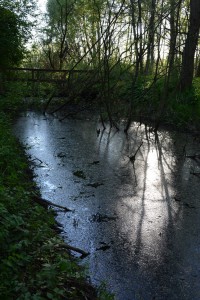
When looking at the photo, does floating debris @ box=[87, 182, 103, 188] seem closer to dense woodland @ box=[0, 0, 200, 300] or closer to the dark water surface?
the dark water surface

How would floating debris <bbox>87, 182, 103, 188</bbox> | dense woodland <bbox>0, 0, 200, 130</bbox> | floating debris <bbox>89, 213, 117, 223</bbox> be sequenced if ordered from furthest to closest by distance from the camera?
dense woodland <bbox>0, 0, 200, 130</bbox> → floating debris <bbox>87, 182, 103, 188</bbox> → floating debris <bbox>89, 213, 117, 223</bbox>

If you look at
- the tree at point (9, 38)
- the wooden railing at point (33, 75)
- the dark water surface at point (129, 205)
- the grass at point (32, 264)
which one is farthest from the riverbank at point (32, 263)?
the wooden railing at point (33, 75)

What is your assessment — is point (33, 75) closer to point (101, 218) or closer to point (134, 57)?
point (134, 57)

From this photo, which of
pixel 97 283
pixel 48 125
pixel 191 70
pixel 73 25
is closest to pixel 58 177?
pixel 97 283

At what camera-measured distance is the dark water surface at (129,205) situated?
2895 mm

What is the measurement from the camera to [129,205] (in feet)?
14.2

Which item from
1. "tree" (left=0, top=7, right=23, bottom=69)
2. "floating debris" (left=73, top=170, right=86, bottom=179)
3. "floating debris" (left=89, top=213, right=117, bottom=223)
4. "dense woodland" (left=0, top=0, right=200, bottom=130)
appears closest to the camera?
"floating debris" (left=89, top=213, right=117, bottom=223)

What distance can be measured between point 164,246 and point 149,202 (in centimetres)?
110

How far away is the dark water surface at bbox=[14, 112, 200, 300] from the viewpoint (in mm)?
2895

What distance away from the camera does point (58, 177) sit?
5.19 meters

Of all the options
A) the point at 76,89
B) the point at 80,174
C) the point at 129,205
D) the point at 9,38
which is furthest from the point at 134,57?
the point at 129,205

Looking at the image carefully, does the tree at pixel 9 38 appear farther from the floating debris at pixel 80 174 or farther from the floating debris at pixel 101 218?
the floating debris at pixel 101 218

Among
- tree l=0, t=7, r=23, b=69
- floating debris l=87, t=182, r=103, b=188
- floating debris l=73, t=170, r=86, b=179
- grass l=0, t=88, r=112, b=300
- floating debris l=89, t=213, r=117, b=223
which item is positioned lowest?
floating debris l=89, t=213, r=117, b=223

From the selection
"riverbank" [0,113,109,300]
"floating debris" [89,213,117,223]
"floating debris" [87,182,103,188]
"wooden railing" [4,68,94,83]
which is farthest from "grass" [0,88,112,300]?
"wooden railing" [4,68,94,83]
